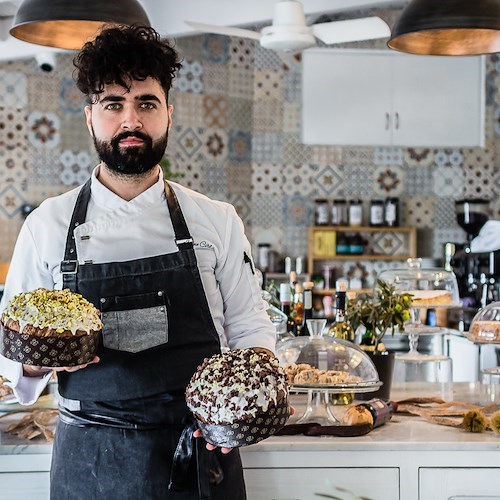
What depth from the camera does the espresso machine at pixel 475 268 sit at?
20.1ft

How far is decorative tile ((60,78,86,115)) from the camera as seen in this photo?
6.79 metres

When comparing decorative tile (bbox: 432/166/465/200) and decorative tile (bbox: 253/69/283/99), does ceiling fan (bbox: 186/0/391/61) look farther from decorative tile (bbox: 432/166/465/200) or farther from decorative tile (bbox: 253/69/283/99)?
decorative tile (bbox: 432/166/465/200)

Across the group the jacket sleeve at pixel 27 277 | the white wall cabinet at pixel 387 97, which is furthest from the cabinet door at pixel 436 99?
the jacket sleeve at pixel 27 277

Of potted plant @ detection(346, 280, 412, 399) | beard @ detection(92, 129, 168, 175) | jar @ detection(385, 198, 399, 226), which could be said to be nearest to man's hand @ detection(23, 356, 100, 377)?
beard @ detection(92, 129, 168, 175)

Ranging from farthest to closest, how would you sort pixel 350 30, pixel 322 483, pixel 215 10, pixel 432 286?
pixel 215 10, pixel 350 30, pixel 432 286, pixel 322 483

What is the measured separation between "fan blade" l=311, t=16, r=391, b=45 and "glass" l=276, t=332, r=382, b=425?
2132mm

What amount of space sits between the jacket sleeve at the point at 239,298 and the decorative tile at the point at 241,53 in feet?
16.7

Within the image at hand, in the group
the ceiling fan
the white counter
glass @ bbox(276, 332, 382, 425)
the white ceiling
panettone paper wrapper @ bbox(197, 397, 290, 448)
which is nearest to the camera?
panettone paper wrapper @ bbox(197, 397, 290, 448)

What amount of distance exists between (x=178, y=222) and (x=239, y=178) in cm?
503

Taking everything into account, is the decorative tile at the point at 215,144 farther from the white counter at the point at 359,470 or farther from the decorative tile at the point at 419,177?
the white counter at the point at 359,470

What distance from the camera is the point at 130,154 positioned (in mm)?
2236

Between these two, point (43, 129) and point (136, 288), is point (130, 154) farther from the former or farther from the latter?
point (43, 129)

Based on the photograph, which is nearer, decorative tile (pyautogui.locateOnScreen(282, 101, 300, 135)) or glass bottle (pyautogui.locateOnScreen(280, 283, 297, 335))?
glass bottle (pyautogui.locateOnScreen(280, 283, 297, 335))

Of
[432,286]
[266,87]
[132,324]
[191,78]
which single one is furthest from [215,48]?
[132,324]
